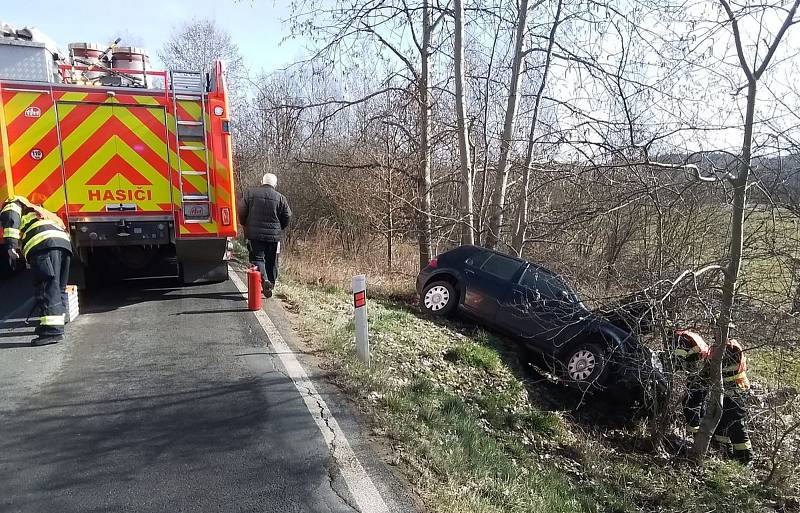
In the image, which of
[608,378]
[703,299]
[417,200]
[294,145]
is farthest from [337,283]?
[294,145]

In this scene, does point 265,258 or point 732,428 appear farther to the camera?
point 265,258

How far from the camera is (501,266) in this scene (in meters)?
8.16

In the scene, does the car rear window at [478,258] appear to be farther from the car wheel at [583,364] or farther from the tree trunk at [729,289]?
the tree trunk at [729,289]

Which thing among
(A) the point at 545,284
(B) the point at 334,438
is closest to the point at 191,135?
(B) the point at 334,438

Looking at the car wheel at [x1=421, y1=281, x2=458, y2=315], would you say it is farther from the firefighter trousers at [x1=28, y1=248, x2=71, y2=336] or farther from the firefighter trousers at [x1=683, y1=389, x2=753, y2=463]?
the firefighter trousers at [x1=28, y1=248, x2=71, y2=336]

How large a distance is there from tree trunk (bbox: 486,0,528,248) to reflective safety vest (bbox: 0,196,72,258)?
769cm

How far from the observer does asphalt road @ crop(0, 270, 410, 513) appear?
2.87m

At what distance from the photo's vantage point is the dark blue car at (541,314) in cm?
645

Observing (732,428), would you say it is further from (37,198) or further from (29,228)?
(37,198)

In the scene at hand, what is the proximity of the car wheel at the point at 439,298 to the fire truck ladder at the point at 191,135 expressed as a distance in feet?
12.1

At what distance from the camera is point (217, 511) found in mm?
2730

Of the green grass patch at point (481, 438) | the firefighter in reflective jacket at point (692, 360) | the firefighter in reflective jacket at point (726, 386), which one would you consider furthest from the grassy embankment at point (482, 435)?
the firefighter in reflective jacket at point (692, 360)

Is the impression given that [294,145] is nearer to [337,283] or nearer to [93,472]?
[337,283]

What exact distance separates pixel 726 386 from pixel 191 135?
23.8ft
